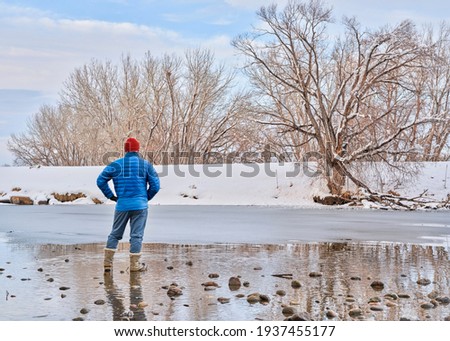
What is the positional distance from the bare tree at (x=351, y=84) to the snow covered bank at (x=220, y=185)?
233 centimetres

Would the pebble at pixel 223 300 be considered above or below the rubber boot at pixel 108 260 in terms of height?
below

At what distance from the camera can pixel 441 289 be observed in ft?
25.1

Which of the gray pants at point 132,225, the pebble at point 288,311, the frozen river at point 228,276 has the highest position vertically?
the gray pants at point 132,225

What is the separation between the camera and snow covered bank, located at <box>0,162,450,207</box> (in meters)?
33.3

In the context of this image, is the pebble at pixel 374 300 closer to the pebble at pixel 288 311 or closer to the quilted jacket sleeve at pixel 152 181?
the pebble at pixel 288 311

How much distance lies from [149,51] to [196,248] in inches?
1740

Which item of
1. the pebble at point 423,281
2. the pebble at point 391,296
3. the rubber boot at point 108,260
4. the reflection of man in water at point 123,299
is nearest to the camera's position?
the reflection of man in water at point 123,299

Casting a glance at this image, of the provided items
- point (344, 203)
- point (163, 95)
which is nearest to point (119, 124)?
point (163, 95)

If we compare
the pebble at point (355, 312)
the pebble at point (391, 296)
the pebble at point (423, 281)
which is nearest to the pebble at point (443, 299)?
the pebble at point (391, 296)

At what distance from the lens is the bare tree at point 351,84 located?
103 ft

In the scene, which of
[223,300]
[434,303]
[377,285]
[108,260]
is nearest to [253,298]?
[223,300]

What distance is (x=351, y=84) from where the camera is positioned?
33.6 m

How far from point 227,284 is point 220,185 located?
88.3 ft
